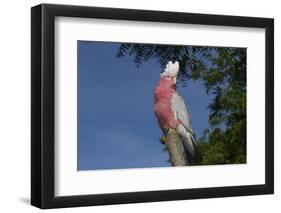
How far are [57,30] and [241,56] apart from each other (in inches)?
29.5

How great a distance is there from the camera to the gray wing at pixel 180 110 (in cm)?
311

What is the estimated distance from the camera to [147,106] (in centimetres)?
305

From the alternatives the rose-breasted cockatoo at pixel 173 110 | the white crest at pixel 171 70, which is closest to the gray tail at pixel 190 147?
the rose-breasted cockatoo at pixel 173 110

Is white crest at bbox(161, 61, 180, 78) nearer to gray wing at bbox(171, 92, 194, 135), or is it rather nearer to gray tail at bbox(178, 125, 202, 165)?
gray wing at bbox(171, 92, 194, 135)

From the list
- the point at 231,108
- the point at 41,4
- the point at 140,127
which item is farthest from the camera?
the point at 231,108

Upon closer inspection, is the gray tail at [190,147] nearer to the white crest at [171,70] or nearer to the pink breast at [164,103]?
the pink breast at [164,103]

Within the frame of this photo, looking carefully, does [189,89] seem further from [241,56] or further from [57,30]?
[57,30]

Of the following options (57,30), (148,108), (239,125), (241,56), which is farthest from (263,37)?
(57,30)

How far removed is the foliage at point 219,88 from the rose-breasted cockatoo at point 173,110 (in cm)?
3

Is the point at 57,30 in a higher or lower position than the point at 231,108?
higher

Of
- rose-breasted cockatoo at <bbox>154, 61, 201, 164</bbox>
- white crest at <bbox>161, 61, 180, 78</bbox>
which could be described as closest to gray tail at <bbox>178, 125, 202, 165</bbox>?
rose-breasted cockatoo at <bbox>154, 61, 201, 164</bbox>

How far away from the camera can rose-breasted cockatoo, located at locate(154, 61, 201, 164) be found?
10.1 feet

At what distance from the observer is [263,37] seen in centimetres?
328

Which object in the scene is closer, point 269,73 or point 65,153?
point 65,153
